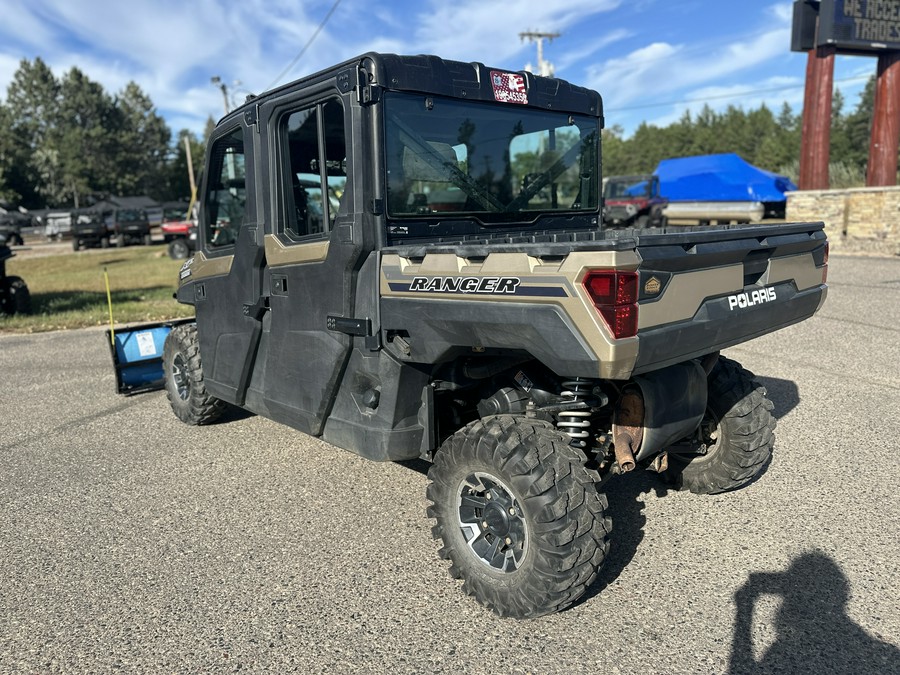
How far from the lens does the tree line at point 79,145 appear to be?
2638 inches

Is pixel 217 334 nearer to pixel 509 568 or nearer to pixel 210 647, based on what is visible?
pixel 210 647

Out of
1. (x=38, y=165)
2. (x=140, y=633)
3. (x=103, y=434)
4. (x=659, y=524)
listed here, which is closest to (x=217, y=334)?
(x=103, y=434)

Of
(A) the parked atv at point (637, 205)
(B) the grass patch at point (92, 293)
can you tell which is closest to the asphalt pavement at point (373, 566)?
(B) the grass patch at point (92, 293)

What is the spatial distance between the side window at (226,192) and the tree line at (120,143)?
59.8 m

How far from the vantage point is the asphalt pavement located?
9.29 feet

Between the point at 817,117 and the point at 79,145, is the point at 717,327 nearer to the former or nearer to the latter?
the point at 817,117

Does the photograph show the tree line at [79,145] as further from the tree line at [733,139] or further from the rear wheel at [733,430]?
the rear wheel at [733,430]

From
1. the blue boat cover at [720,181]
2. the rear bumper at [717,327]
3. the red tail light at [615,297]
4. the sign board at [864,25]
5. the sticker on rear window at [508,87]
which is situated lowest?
the rear bumper at [717,327]

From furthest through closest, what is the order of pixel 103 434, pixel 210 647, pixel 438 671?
1. pixel 103 434
2. pixel 210 647
3. pixel 438 671

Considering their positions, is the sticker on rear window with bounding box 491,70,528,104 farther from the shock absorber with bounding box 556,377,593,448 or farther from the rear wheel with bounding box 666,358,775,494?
the rear wheel with bounding box 666,358,775,494

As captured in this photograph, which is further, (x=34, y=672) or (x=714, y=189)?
(x=714, y=189)

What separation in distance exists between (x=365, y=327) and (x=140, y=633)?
5.68ft

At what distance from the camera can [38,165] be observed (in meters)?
67.2

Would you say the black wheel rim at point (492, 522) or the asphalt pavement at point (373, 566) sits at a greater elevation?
the black wheel rim at point (492, 522)
